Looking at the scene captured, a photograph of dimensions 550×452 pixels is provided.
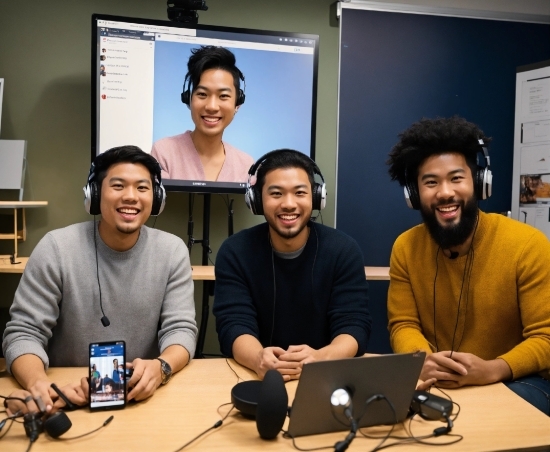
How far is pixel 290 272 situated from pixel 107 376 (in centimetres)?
84

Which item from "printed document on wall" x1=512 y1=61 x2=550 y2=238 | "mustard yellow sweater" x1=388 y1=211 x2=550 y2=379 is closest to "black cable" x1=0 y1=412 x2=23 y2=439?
"mustard yellow sweater" x1=388 y1=211 x2=550 y2=379

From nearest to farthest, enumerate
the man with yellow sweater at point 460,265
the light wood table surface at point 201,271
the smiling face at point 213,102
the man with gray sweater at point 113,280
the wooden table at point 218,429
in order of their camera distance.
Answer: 1. the wooden table at point 218,429
2. the man with gray sweater at point 113,280
3. the man with yellow sweater at point 460,265
4. the light wood table surface at point 201,271
5. the smiling face at point 213,102

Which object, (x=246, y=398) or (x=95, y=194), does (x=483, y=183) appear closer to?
(x=246, y=398)

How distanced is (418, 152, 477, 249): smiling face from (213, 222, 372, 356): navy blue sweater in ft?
1.06

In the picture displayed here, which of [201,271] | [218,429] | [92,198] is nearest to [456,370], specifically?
[218,429]

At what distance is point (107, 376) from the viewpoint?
1.33 m

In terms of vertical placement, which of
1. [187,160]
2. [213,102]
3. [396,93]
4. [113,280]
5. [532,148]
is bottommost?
[113,280]

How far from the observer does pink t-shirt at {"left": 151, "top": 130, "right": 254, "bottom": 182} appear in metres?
2.94

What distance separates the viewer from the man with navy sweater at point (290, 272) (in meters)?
1.94

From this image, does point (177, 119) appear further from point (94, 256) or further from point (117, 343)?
point (117, 343)

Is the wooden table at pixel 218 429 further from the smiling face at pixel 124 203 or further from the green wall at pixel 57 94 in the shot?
the green wall at pixel 57 94

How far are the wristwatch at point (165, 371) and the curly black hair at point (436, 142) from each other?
112cm

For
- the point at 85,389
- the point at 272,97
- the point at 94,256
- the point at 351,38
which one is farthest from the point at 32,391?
the point at 351,38

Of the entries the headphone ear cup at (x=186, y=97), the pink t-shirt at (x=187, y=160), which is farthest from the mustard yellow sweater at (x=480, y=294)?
the headphone ear cup at (x=186, y=97)
